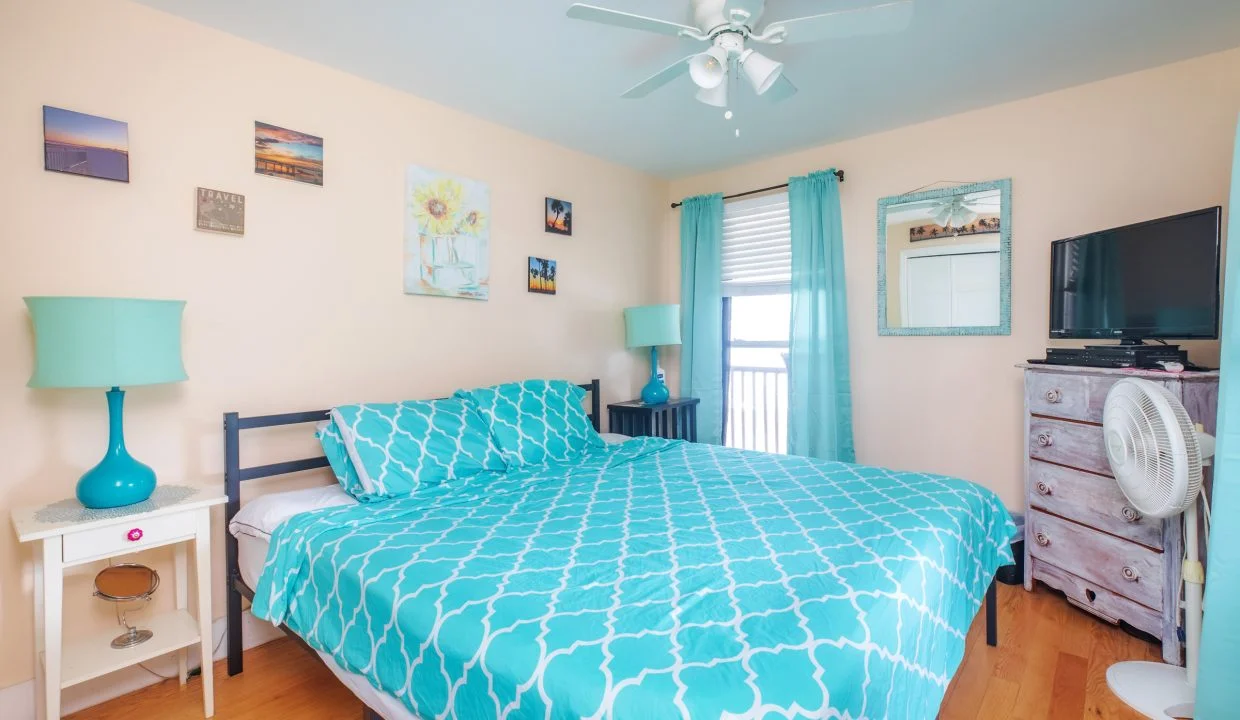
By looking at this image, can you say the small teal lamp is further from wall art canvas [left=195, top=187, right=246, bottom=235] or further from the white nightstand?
Result: the white nightstand

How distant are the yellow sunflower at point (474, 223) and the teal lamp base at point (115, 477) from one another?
1.68 meters

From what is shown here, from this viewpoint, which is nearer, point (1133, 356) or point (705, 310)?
point (1133, 356)

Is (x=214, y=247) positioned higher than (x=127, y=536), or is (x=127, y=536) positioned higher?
(x=214, y=247)

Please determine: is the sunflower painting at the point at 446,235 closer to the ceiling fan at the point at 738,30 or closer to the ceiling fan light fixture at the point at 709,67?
the ceiling fan at the point at 738,30

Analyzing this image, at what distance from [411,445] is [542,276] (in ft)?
5.11

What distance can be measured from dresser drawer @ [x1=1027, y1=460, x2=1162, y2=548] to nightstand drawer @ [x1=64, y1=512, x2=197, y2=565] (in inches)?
132

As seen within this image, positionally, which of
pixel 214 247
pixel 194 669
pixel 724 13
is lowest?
pixel 194 669

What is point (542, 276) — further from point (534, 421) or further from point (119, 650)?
point (119, 650)

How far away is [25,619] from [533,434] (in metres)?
1.83

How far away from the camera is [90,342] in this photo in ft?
5.33

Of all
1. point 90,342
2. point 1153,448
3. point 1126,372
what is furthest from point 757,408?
point 90,342

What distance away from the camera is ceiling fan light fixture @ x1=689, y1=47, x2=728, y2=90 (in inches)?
76.9

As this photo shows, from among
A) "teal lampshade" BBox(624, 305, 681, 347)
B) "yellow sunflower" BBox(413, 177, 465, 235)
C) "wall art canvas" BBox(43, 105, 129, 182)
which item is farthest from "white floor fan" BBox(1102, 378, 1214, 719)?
"wall art canvas" BBox(43, 105, 129, 182)

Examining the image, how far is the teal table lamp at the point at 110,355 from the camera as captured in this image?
1.61 metres
